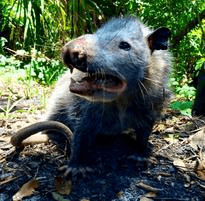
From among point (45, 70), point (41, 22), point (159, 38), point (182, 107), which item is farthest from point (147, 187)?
point (41, 22)

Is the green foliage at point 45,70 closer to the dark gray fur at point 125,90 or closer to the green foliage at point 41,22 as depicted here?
the green foliage at point 41,22

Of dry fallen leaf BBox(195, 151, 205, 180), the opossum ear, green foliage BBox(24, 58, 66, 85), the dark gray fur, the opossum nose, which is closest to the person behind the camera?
the opossum nose

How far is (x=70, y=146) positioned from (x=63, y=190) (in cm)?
41

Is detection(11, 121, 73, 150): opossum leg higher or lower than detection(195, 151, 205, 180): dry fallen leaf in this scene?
higher

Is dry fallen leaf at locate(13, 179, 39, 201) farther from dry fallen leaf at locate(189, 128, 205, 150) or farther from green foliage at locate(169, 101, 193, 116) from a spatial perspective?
green foliage at locate(169, 101, 193, 116)

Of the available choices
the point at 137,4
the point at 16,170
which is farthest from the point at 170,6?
the point at 16,170

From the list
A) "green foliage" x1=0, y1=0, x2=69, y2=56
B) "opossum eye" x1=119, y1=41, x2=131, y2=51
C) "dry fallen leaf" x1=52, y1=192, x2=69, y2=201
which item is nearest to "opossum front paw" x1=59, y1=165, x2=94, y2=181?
"dry fallen leaf" x1=52, y1=192, x2=69, y2=201

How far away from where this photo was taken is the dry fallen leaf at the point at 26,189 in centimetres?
226

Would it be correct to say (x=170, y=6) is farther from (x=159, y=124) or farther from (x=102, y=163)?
(x=102, y=163)

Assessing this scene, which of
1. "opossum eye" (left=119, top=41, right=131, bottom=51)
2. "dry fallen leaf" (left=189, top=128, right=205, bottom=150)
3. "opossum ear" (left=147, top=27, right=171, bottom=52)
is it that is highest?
"opossum ear" (left=147, top=27, right=171, bottom=52)

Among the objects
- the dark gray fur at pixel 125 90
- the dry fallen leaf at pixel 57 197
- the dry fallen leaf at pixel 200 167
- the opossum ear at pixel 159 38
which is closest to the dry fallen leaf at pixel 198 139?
the dry fallen leaf at pixel 200 167

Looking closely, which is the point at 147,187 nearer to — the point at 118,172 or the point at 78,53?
the point at 118,172

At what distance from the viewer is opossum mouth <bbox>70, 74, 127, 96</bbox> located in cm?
219

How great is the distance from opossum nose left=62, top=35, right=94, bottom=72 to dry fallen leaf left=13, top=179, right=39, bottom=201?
829 mm
